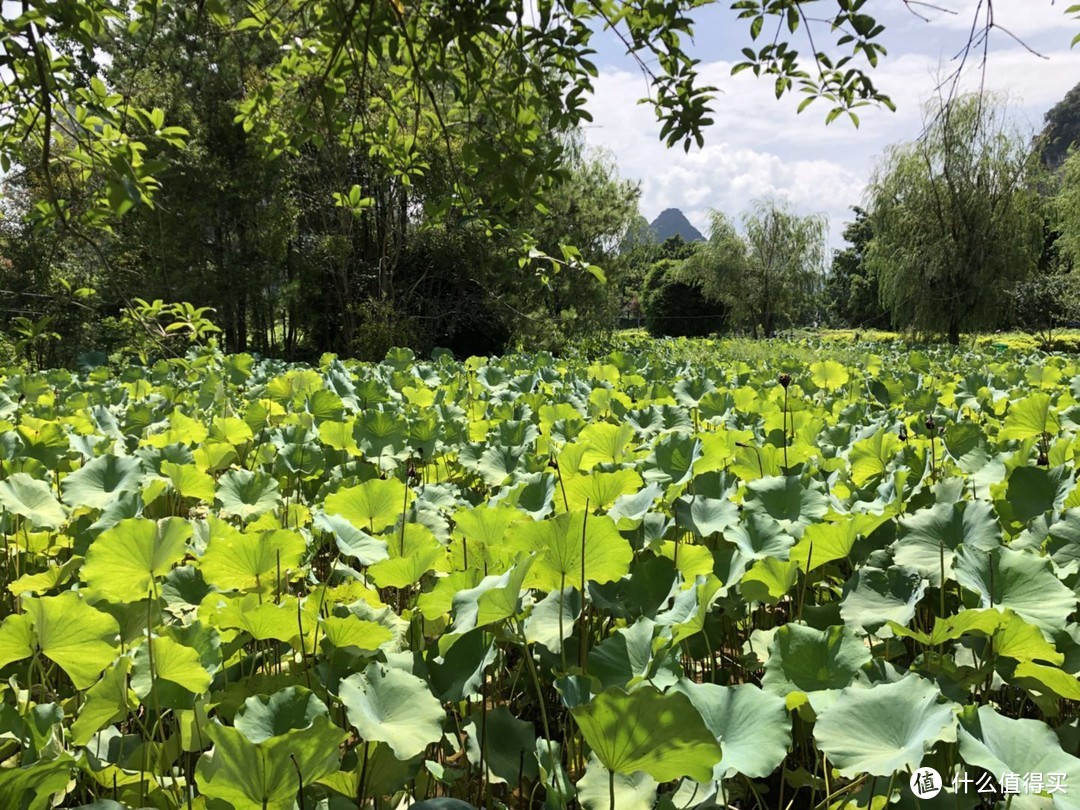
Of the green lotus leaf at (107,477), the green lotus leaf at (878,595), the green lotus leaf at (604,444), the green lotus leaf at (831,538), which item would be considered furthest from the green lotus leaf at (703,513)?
the green lotus leaf at (107,477)

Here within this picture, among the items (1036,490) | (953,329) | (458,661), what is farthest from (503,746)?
(953,329)

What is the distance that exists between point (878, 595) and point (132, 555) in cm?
97

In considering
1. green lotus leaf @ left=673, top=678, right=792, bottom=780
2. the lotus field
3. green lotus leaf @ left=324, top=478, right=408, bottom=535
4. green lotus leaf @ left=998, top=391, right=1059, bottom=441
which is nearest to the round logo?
the lotus field

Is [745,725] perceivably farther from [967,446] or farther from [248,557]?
[967,446]

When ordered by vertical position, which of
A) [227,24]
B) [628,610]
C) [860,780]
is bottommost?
[860,780]

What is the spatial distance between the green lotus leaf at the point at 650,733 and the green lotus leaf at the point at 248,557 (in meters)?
0.56

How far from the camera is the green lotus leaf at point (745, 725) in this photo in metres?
0.64

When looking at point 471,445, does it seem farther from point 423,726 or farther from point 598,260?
point 598,260

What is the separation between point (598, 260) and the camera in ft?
55.9

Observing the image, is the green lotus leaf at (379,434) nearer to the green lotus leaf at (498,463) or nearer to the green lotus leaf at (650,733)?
the green lotus leaf at (498,463)

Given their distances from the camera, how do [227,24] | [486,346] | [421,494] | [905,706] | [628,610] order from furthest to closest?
1. [486,346]
2. [227,24]
3. [421,494]
4. [628,610]
5. [905,706]

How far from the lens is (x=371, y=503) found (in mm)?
1184

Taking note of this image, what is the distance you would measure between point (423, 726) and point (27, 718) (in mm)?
450

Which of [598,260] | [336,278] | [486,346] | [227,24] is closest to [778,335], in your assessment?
[598,260]
